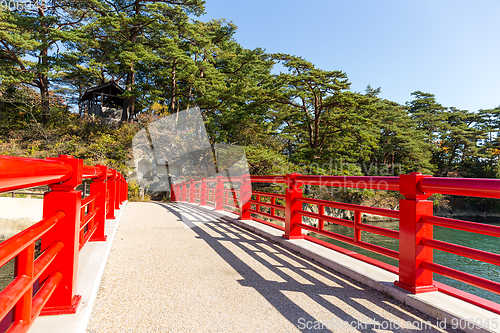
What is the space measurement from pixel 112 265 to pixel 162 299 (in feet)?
4.15

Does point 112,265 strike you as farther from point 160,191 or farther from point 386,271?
point 160,191

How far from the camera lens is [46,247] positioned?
67.0 inches

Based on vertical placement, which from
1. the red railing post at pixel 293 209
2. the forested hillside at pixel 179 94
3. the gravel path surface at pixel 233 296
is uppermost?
the forested hillside at pixel 179 94

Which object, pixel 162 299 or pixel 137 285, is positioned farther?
pixel 137 285

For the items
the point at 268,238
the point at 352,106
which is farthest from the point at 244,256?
the point at 352,106

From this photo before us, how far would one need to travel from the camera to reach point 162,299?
2.48 meters

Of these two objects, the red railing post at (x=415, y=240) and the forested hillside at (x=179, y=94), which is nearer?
the red railing post at (x=415, y=240)

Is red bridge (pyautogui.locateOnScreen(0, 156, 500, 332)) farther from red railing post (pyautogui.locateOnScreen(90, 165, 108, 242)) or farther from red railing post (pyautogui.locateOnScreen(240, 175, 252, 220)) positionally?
red railing post (pyautogui.locateOnScreen(240, 175, 252, 220))

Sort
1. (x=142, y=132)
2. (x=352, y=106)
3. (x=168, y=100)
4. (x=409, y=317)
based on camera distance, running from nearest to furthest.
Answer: (x=409, y=317)
(x=352, y=106)
(x=142, y=132)
(x=168, y=100)

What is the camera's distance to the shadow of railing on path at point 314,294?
2123mm

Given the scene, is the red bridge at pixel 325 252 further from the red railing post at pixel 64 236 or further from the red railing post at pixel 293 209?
the red railing post at pixel 293 209

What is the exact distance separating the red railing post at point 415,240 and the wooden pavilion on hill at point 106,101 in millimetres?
26900

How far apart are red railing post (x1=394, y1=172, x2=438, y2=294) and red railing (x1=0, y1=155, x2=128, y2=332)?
266cm

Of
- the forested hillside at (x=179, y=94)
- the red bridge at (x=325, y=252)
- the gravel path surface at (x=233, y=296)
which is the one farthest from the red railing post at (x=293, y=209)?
the forested hillside at (x=179, y=94)
